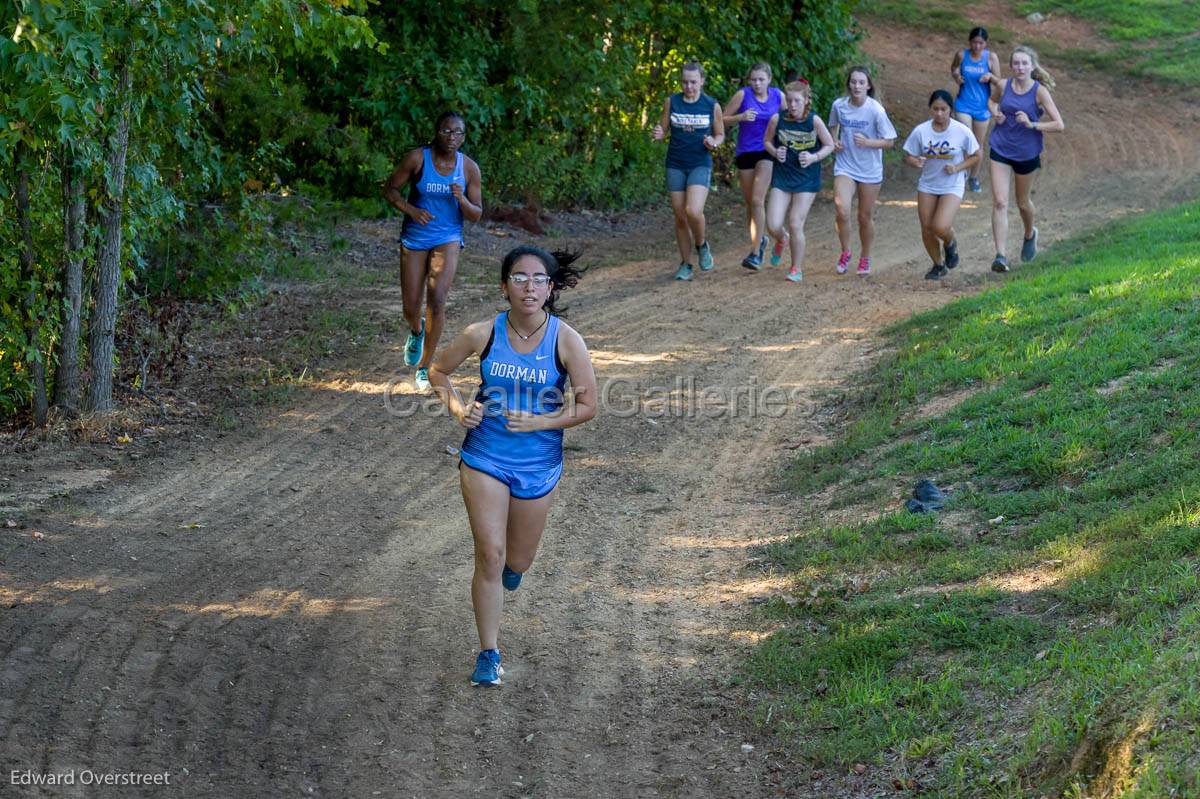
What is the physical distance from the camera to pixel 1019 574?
6238mm

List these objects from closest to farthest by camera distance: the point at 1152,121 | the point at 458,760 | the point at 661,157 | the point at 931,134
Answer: the point at 458,760 → the point at 931,134 → the point at 661,157 → the point at 1152,121

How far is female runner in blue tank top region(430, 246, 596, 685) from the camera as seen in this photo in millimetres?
5684

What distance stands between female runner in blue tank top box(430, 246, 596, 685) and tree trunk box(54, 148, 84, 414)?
4221 mm

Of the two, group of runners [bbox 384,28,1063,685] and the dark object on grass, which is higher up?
group of runners [bbox 384,28,1063,685]

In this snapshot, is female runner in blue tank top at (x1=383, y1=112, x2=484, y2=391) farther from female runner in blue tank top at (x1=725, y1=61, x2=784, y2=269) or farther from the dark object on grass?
female runner in blue tank top at (x1=725, y1=61, x2=784, y2=269)

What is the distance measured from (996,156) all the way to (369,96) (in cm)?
705

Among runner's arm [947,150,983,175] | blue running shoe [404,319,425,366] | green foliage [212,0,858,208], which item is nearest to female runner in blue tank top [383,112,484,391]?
blue running shoe [404,319,425,366]

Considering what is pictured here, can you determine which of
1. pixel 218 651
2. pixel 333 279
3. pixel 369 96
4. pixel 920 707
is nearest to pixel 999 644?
pixel 920 707

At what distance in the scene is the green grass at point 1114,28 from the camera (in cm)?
2611

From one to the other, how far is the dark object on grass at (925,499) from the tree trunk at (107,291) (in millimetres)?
5556

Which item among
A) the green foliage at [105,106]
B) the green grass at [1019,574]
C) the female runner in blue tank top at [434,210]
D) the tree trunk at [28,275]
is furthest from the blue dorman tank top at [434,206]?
the green grass at [1019,574]

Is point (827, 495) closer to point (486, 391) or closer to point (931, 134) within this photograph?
point (486, 391)

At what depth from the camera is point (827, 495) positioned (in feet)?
26.8

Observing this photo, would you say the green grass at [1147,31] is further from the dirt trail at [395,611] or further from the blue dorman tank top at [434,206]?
the blue dorman tank top at [434,206]
